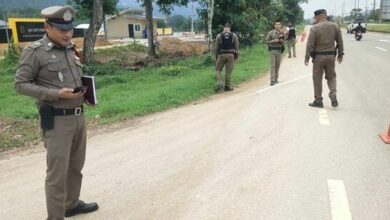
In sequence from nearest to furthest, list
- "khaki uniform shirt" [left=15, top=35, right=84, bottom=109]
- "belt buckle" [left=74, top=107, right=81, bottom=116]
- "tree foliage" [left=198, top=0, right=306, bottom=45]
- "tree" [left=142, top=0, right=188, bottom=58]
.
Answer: "khaki uniform shirt" [left=15, top=35, right=84, bottom=109] → "belt buckle" [left=74, top=107, right=81, bottom=116] → "tree" [left=142, top=0, right=188, bottom=58] → "tree foliage" [left=198, top=0, right=306, bottom=45]

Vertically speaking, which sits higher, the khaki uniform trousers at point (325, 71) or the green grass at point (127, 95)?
the khaki uniform trousers at point (325, 71)

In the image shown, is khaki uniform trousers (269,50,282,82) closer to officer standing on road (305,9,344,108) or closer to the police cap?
officer standing on road (305,9,344,108)

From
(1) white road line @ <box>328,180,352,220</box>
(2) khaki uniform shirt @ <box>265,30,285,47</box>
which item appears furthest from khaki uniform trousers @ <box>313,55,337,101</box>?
(1) white road line @ <box>328,180,352,220</box>

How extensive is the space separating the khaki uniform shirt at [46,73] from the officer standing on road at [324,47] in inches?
250

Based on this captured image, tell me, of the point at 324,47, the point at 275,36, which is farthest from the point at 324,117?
the point at 275,36

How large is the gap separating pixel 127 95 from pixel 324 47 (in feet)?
19.1

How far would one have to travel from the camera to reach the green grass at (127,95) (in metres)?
9.31

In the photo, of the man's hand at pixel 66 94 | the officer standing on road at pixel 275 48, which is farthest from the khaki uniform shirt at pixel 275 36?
the man's hand at pixel 66 94

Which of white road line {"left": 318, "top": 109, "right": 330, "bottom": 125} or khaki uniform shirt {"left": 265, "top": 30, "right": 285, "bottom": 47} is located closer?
white road line {"left": 318, "top": 109, "right": 330, "bottom": 125}

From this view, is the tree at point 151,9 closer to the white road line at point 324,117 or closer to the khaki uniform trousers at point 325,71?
the khaki uniform trousers at point 325,71

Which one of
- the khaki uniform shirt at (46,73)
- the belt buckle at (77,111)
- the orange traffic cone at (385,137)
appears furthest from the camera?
the orange traffic cone at (385,137)

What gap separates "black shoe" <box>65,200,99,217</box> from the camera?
4.44 metres

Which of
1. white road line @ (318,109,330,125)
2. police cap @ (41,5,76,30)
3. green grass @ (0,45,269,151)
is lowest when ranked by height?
green grass @ (0,45,269,151)

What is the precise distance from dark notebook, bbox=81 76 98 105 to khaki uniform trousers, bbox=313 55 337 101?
6.10 metres
